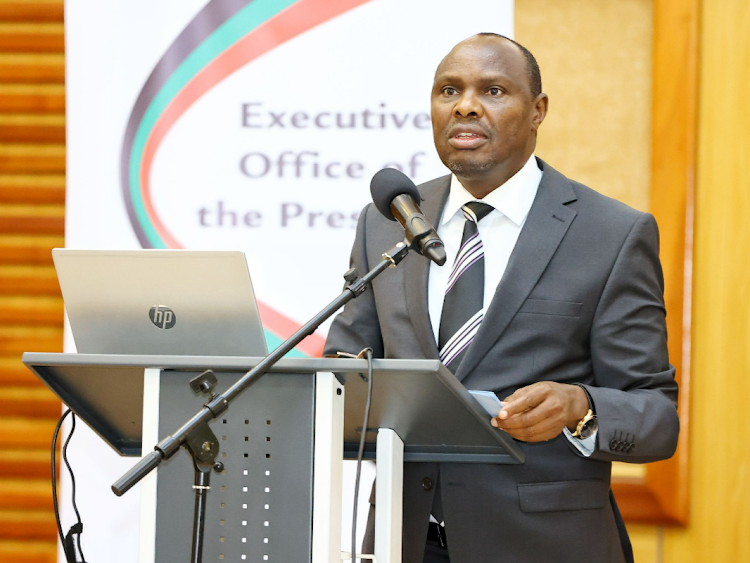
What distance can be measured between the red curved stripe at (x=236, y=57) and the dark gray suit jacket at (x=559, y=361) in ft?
4.04

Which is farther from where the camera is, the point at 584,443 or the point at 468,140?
the point at 468,140

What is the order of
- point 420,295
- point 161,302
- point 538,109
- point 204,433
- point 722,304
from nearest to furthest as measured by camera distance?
point 204,433, point 161,302, point 420,295, point 538,109, point 722,304

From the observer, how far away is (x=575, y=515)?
199 centimetres

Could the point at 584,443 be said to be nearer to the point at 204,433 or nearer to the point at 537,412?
the point at 537,412

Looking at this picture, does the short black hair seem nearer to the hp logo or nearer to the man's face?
the man's face

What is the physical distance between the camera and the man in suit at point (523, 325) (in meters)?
1.96

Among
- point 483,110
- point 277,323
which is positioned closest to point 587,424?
point 483,110

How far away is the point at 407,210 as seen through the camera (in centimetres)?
167

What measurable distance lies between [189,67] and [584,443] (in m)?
2.01

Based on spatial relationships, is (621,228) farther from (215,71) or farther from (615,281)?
(215,71)

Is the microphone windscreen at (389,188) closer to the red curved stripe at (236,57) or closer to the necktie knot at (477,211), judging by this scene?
the necktie knot at (477,211)

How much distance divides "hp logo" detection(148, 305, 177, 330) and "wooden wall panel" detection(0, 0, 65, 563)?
8.06 ft

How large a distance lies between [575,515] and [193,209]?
177cm

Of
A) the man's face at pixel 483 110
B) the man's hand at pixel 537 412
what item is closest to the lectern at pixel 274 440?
the man's hand at pixel 537 412
